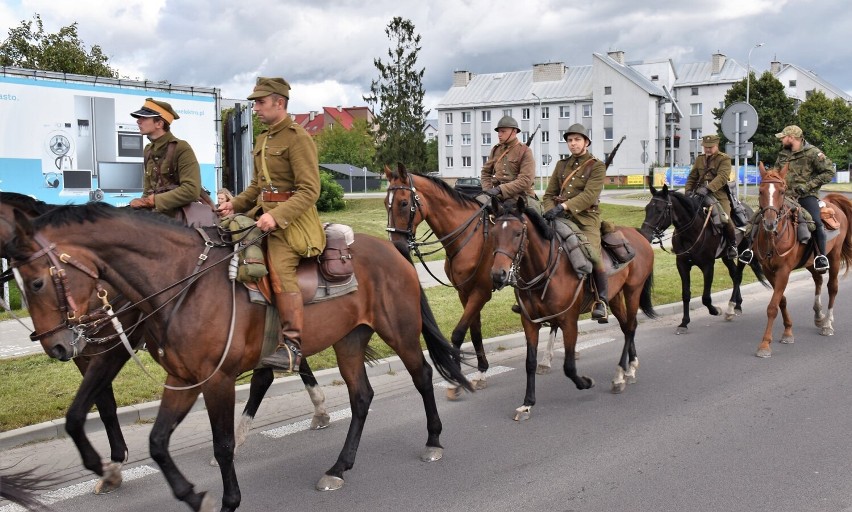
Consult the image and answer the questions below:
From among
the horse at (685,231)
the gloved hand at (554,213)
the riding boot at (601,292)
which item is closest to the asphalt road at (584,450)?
the riding boot at (601,292)

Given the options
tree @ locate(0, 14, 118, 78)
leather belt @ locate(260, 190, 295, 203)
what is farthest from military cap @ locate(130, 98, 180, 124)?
tree @ locate(0, 14, 118, 78)

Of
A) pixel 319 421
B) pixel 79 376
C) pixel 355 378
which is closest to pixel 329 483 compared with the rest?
pixel 355 378

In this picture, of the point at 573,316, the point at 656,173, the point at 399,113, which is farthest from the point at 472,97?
the point at 573,316

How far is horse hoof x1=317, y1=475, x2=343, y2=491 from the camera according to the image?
527cm

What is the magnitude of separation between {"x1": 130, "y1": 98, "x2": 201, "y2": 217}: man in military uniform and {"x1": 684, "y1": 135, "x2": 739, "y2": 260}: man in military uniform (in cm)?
824

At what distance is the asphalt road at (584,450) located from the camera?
5047 millimetres

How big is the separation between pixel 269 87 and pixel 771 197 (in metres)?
7.56

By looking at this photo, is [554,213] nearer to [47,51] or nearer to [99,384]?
[99,384]

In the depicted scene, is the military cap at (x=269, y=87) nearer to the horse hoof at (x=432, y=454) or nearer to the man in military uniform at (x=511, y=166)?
the horse hoof at (x=432, y=454)

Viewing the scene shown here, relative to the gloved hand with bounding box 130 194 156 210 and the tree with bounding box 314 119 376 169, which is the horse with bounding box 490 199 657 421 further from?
the tree with bounding box 314 119 376 169

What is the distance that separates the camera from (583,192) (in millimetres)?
7707

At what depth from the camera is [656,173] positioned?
56.9m

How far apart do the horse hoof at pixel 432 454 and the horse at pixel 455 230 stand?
211cm

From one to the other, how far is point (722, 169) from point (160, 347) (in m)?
9.53
